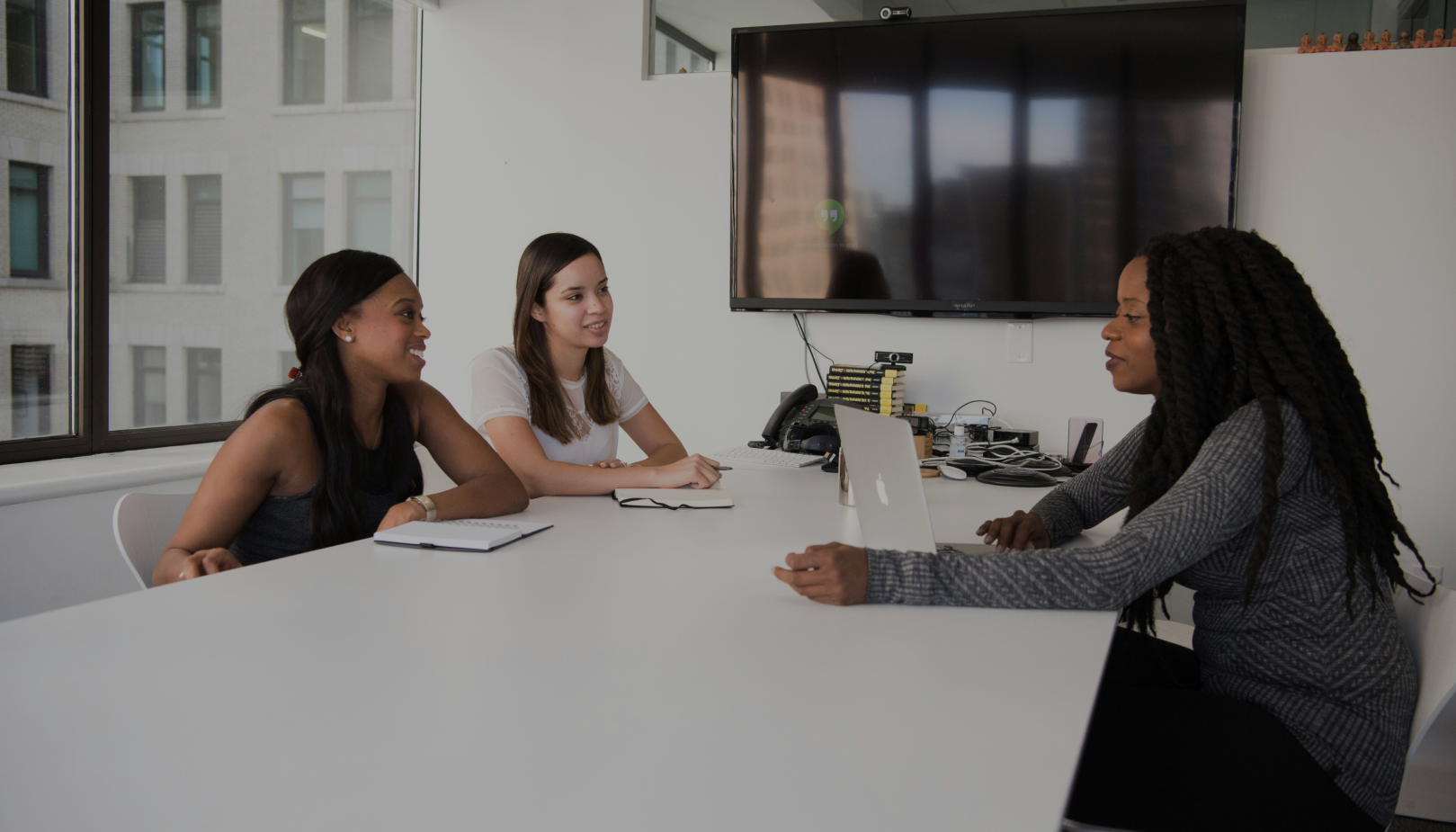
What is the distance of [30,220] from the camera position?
9.40 feet

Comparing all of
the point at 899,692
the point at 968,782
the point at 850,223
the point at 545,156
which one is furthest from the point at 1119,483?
the point at 545,156

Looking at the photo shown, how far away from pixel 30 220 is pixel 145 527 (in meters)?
1.75

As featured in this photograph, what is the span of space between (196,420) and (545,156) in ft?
5.27

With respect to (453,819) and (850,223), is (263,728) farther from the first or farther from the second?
(850,223)

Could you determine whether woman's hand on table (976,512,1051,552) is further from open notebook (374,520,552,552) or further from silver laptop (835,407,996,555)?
open notebook (374,520,552,552)

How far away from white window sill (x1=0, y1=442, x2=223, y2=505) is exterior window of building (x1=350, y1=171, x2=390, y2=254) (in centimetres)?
118

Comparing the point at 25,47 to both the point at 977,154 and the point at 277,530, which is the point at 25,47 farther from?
the point at 977,154

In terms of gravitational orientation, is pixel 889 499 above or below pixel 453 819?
above

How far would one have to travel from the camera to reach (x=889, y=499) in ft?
4.61

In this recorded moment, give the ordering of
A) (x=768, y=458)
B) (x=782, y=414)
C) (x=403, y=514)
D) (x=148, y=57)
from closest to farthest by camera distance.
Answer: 1. (x=403, y=514)
2. (x=768, y=458)
3. (x=782, y=414)
4. (x=148, y=57)

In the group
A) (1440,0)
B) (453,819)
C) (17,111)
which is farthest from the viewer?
(1440,0)

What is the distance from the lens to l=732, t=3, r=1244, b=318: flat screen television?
3225 millimetres

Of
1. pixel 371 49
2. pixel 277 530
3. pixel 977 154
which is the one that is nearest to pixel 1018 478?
pixel 977 154

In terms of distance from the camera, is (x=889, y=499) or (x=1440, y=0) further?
(x=1440, y=0)
